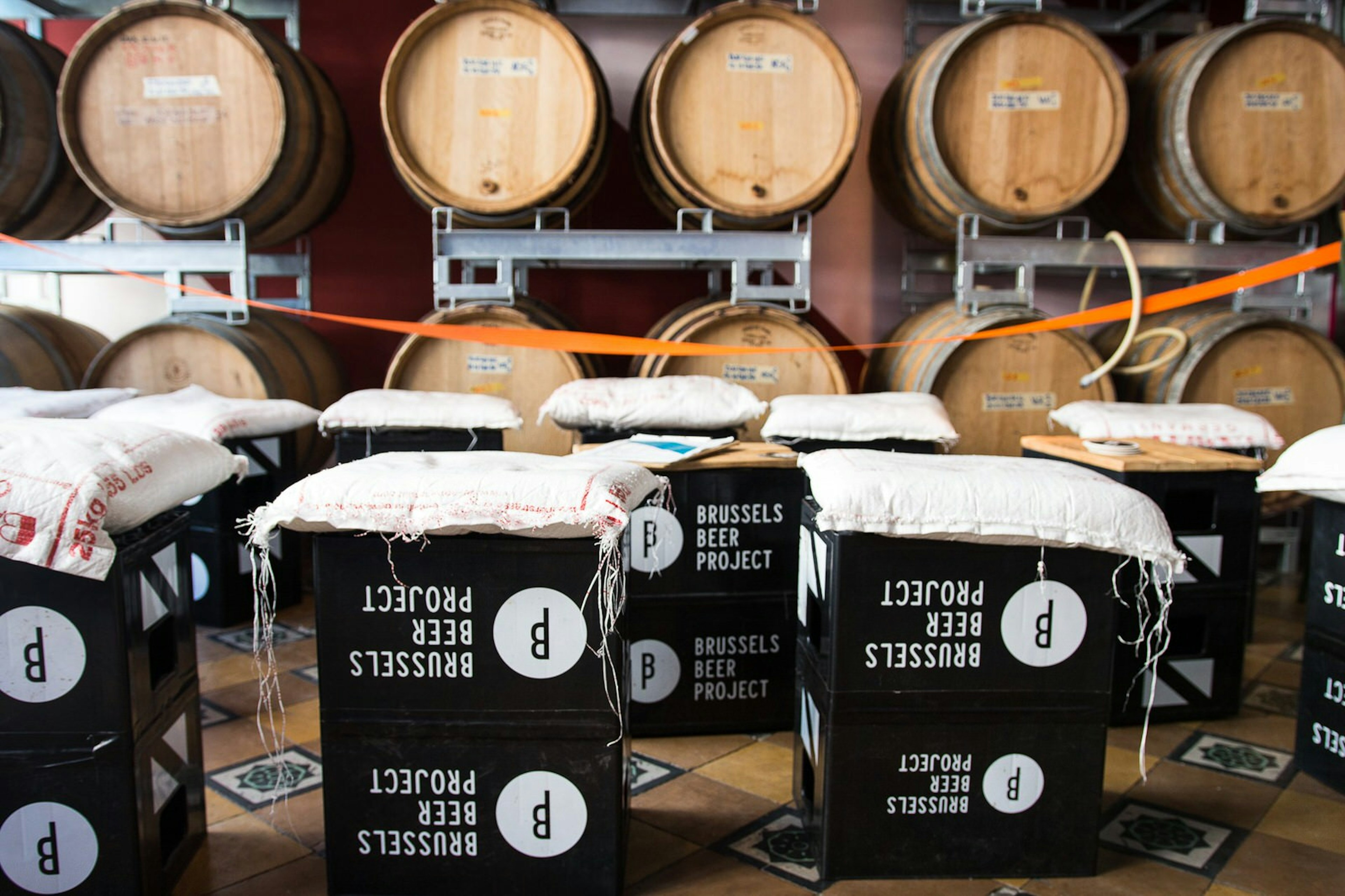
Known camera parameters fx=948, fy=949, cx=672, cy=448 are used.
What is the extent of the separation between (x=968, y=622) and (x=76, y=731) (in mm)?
1520

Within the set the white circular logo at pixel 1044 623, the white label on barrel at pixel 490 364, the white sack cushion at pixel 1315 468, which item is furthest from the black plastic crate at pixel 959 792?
the white label on barrel at pixel 490 364

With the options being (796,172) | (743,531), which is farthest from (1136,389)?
(743,531)

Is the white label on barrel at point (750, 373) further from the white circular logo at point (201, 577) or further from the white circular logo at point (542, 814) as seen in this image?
the white circular logo at point (542, 814)

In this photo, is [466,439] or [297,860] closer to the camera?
[297,860]

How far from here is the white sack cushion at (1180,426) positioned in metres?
2.92

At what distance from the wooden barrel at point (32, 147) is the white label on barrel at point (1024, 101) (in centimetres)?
364

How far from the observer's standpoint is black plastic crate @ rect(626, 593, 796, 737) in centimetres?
234

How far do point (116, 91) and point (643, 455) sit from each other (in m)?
2.64

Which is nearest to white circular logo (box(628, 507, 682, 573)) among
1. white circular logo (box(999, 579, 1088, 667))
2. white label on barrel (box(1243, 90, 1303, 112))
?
white circular logo (box(999, 579, 1088, 667))

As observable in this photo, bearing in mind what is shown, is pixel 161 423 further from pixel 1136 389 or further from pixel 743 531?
pixel 1136 389

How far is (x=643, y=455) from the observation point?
2316 millimetres

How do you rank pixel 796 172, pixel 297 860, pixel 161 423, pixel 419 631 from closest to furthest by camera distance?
pixel 419 631, pixel 297 860, pixel 161 423, pixel 796 172

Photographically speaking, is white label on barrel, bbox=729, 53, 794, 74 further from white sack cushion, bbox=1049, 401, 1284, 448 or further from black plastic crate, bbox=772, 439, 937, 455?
white sack cushion, bbox=1049, 401, 1284, 448

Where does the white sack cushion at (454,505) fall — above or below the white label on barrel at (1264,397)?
above
